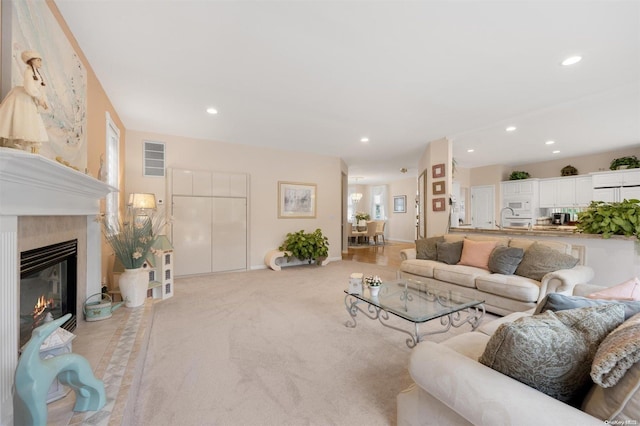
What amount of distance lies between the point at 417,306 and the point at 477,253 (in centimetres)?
174

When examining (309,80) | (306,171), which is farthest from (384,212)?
(309,80)

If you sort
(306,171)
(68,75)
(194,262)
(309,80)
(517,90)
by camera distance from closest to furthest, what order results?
(68,75)
(309,80)
(517,90)
(194,262)
(306,171)

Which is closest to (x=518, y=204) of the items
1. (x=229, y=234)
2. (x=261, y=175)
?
(x=261, y=175)

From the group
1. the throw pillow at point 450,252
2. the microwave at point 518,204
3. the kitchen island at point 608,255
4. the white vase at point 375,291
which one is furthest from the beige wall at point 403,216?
the white vase at point 375,291

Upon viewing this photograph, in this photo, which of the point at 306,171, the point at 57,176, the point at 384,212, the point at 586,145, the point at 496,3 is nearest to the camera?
the point at 57,176

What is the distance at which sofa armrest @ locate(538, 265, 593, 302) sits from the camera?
2553 mm

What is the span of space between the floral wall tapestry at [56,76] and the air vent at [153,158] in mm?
2374

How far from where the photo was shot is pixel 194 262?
193 inches

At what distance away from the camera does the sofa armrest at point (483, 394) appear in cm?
80

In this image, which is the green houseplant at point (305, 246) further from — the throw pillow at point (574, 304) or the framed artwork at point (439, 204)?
the throw pillow at point (574, 304)

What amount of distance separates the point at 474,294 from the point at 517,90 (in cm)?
241

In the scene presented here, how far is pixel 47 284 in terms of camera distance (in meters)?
1.87

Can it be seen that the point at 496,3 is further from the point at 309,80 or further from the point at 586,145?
the point at 586,145

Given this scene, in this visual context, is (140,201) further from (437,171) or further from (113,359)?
(437,171)
